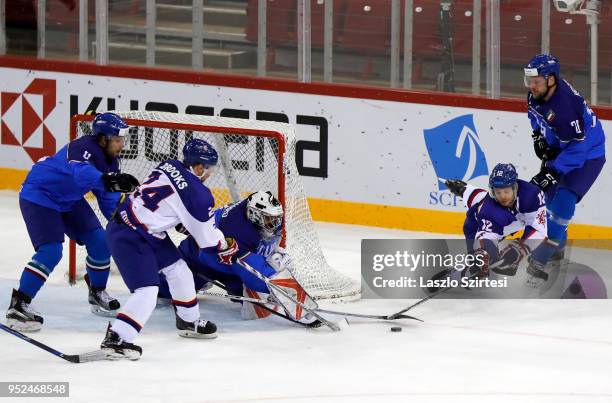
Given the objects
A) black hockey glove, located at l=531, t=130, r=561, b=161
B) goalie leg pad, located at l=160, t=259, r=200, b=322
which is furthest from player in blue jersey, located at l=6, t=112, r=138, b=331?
black hockey glove, located at l=531, t=130, r=561, b=161

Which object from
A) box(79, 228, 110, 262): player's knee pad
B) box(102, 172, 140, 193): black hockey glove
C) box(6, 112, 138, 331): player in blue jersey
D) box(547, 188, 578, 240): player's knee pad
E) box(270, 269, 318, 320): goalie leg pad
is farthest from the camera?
box(547, 188, 578, 240): player's knee pad

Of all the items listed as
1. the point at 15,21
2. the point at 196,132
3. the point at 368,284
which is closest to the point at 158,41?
the point at 15,21

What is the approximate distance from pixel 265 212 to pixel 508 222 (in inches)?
49.1

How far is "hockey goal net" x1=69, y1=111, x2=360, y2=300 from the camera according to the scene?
23.6 ft

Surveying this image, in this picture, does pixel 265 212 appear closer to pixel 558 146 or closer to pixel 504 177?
pixel 504 177

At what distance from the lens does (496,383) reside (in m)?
5.62

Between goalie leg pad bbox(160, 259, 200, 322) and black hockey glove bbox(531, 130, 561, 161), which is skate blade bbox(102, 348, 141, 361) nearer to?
goalie leg pad bbox(160, 259, 200, 322)

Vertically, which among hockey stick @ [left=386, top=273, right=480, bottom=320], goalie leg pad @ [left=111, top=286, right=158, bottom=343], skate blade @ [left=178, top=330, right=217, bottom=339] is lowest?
skate blade @ [left=178, top=330, right=217, bottom=339]

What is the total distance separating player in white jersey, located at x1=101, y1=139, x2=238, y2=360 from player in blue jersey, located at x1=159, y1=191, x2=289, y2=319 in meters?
0.45

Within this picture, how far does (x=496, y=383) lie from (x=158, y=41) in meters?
4.35

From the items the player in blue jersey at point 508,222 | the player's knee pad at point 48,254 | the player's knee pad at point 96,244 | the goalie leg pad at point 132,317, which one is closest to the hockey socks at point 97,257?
the player's knee pad at point 96,244

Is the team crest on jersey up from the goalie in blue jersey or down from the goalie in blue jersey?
up

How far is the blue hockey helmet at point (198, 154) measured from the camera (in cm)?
607

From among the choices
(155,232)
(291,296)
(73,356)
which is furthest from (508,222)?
(73,356)
